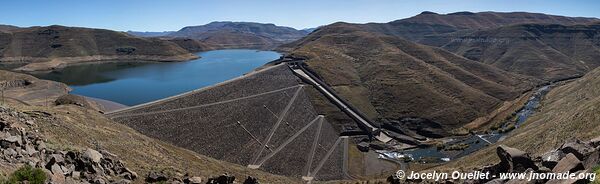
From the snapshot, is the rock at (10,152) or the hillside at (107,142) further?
the hillside at (107,142)

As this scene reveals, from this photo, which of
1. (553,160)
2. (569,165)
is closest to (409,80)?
(553,160)

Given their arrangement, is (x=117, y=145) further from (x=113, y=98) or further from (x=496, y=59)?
(x=496, y=59)

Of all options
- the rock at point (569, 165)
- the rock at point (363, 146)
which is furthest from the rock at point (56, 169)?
the rock at point (363, 146)

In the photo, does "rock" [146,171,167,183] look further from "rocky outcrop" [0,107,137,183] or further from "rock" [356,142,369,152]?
"rock" [356,142,369,152]

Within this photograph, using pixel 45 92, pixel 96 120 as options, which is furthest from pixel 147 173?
pixel 45 92

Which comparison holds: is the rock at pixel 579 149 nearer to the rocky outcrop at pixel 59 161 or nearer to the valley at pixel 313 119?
the valley at pixel 313 119

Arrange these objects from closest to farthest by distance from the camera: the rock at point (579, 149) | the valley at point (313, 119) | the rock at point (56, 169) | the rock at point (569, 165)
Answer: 1. the rock at point (569, 165)
2. the rock at point (579, 149)
3. the rock at point (56, 169)
4. the valley at point (313, 119)
